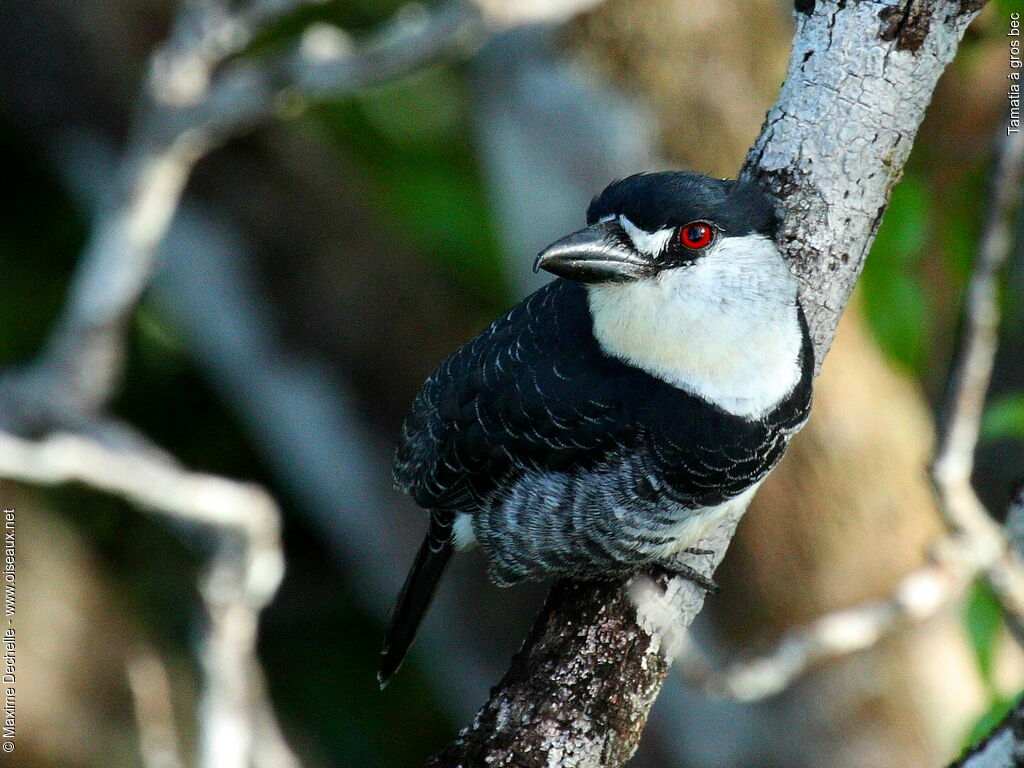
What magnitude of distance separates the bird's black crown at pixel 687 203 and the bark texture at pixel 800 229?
108 millimetres

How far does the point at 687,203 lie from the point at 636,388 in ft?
1.25

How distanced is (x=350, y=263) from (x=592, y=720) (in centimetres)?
291

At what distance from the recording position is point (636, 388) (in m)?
2.29

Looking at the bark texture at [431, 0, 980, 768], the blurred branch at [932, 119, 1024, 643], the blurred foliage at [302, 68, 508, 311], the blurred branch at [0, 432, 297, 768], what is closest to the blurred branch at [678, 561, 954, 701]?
the blurred branch at [932, 119, 1024, 643]

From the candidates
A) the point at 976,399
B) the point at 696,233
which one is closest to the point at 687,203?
the point at 696,233

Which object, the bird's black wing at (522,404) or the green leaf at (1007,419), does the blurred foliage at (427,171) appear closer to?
the bird's black wing at (522,404)

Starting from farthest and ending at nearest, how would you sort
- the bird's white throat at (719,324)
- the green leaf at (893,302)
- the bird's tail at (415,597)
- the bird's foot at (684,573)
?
the green leaf at (893,302), the bird's tail at (415,597), the bird's foot at (684,573), the bird's white throat at (719,324)

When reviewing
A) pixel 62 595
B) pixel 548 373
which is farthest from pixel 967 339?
pixel 62 595

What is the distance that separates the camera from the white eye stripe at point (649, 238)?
213 cm

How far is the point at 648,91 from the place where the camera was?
3770 mm

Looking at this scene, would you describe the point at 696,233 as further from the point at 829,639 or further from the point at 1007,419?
the point at 829,639

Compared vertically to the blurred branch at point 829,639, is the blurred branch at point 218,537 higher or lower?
higher

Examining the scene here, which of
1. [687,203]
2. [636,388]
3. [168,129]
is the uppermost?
[168,129]

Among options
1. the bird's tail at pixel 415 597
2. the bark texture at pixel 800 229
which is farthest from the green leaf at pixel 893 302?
the bird's tail at pixel 415 597
